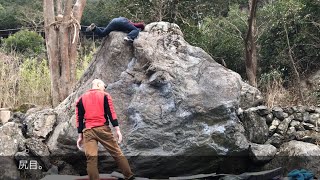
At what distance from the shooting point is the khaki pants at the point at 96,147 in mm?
5223

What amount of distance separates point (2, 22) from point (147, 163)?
19352 mm

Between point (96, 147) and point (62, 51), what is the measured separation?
13.0 ft

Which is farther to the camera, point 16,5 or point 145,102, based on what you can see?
point 16,5

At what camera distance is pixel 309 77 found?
37.1 ft

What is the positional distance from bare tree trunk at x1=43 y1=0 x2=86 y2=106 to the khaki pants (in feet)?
12.1

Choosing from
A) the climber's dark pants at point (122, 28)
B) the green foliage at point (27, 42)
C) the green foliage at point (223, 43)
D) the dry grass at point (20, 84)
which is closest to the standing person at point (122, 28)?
the climber's dark pants at point (122, 28)

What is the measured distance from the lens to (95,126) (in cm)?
528

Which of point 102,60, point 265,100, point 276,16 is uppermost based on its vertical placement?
point 276,16

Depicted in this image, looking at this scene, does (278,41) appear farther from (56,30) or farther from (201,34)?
(56,30)

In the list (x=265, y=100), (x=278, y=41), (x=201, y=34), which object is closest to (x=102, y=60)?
(x=265, y=100)

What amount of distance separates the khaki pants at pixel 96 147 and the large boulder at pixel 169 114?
0.72 m

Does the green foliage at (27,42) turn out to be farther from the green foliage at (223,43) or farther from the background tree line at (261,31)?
the green foliage at (223,43)

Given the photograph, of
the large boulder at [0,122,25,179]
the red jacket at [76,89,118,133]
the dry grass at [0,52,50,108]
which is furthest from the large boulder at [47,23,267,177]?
the dry grass at [0,52,50,108]

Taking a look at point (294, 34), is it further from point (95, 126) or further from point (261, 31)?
point (95, 126)
